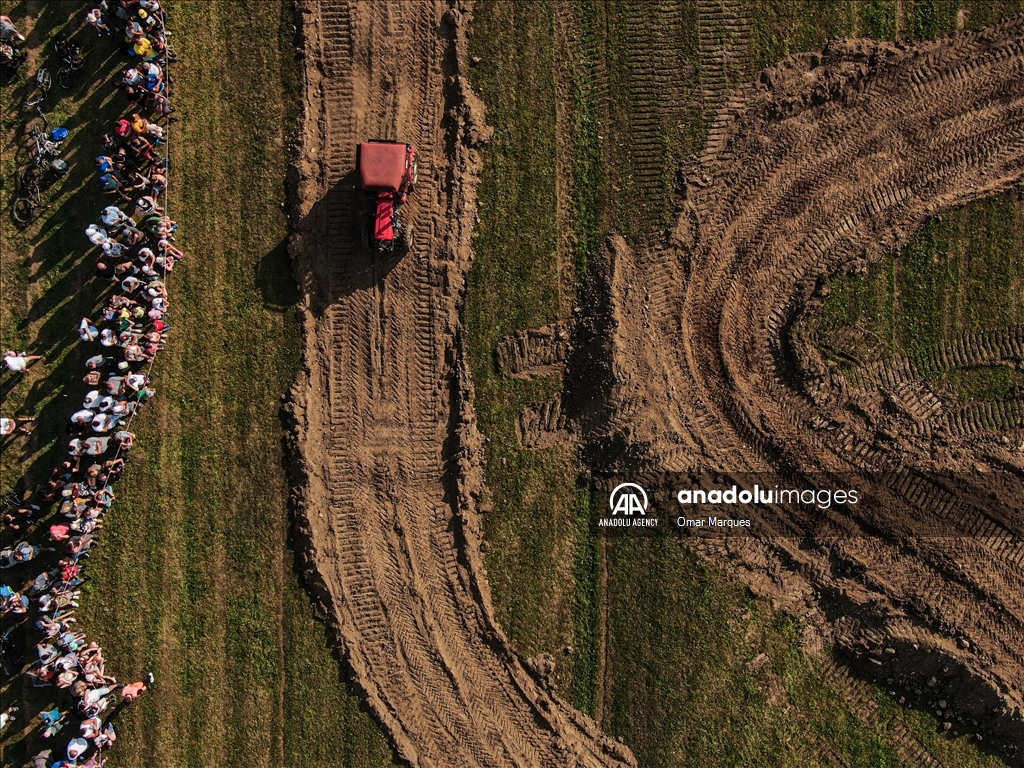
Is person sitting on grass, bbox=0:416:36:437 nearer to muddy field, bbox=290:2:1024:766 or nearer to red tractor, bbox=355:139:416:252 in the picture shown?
muddy field, bbox=290:2:1024:766

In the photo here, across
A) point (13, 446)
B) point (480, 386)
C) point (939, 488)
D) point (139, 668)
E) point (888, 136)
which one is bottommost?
point (139, 668)

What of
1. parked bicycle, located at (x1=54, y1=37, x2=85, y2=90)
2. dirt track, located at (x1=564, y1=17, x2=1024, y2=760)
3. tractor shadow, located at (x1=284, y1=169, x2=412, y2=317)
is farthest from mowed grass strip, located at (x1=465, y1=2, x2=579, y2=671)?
parked bicycle, located at (x1=54, y1=37, x2=85, y2=90)

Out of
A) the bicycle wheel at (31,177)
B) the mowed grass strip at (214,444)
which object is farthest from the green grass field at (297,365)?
the bicycle wheel at (31,177)

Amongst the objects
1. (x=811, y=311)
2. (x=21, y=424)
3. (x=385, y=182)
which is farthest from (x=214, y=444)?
(x=811, y=311)

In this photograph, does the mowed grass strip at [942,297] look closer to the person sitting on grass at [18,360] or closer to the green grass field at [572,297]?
the green grass field at [572,297]

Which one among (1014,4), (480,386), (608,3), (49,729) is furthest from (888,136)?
(49,729)

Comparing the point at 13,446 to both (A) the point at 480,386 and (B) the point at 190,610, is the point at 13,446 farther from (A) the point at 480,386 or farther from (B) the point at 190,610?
(A) the point at 480,386
